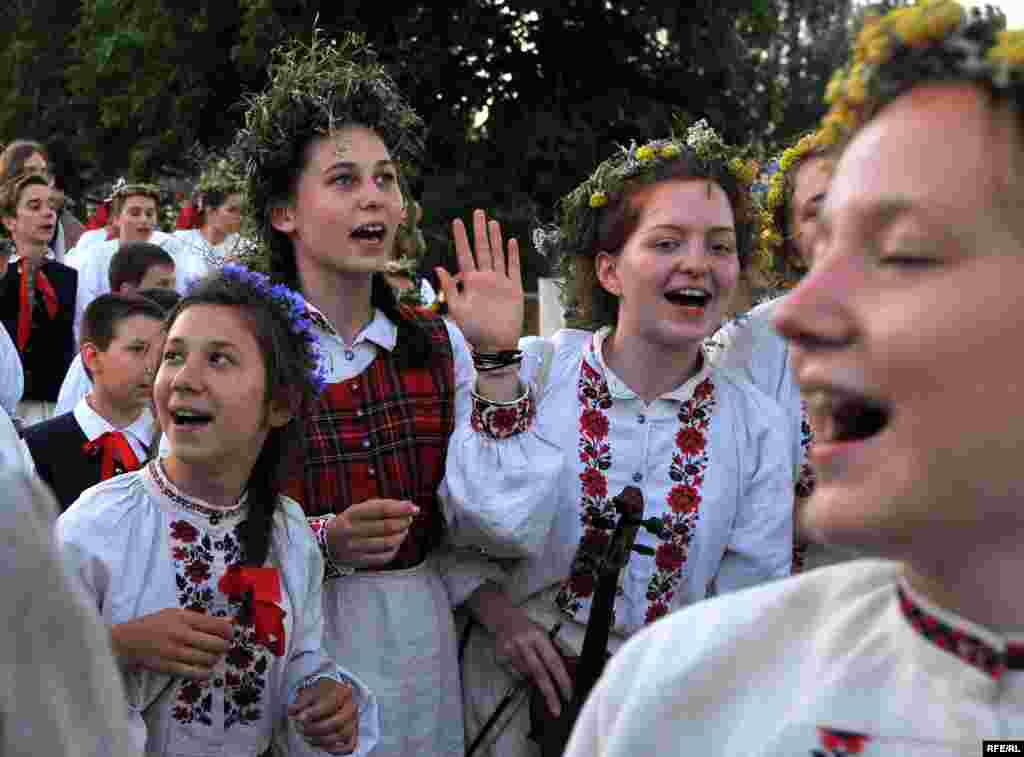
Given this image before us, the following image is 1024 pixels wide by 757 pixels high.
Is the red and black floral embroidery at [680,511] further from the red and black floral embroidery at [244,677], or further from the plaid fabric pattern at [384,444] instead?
the red and black floral embroidery at [244,677]

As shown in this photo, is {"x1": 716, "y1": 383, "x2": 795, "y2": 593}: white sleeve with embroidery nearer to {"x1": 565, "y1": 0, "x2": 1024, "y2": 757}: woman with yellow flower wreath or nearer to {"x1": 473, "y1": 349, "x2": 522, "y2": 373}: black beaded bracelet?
{"x1": 473, "y1": 349, "x2": 522, "y2": 373}: black beaded bracelet

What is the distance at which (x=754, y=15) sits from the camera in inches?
813

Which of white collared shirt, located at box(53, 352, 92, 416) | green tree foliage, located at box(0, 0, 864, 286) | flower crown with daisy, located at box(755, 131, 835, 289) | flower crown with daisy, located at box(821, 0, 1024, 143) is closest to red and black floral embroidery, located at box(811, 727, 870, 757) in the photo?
flower crown with daisy, located at box(821, 0, 1024, 143)

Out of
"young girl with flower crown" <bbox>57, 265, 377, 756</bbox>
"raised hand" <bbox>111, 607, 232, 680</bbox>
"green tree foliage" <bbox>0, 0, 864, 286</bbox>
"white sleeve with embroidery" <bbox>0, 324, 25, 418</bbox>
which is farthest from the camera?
"green tree foliage" <bbox>0, 0, 864, 286</bbox>

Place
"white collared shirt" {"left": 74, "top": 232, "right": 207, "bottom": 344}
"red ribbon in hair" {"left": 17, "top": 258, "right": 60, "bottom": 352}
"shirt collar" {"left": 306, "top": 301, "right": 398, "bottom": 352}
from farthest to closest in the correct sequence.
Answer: "white collared shirt" {"left": 74, "top": 232, "right": 207, "bottom": 344}
"red ribbon in hair" {"left": 17, "top": 258, "right": 60, "bottom": 352}
"shirt collar" {"left": 306, "top": 301, "right": 398, "bottom": 352}

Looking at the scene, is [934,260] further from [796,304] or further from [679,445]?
[679,445]

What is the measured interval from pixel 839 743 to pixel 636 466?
224 cm

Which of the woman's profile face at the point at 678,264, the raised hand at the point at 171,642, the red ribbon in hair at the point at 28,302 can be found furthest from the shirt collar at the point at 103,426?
the red ribbon in hair at the point at 28,302

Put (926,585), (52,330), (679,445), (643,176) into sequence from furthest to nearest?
1. (52,330)
2. (643,176)
3. (679,445)
4. (926,585)

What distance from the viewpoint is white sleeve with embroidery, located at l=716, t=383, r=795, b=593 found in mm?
3684

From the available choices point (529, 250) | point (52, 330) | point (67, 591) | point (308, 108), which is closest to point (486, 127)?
point (529, 250)

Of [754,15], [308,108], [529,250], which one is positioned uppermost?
[754,15]

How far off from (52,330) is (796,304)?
708cm

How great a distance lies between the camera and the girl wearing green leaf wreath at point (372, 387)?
373 centimetres
